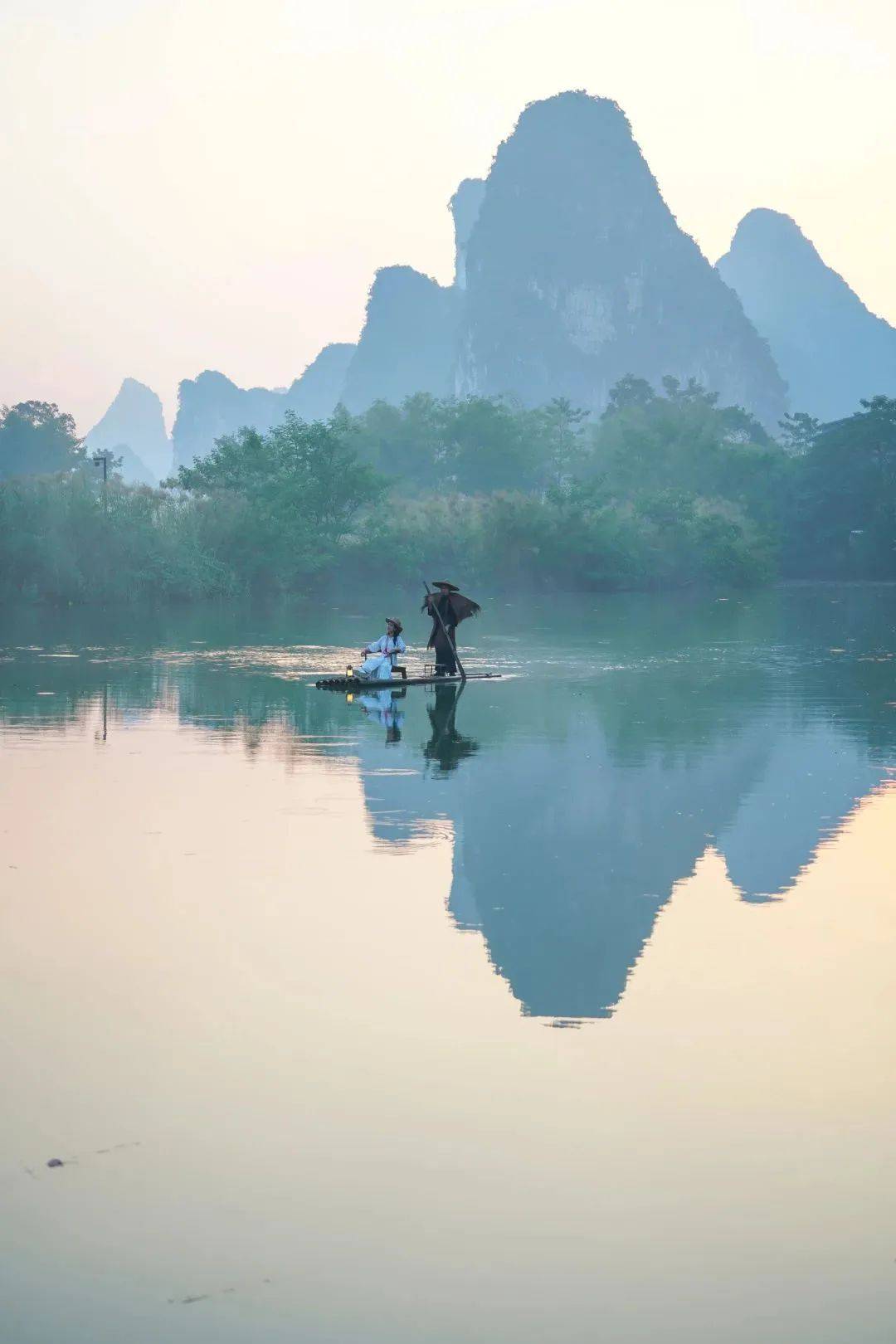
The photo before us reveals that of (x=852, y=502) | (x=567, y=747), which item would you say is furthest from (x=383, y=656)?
(x=852, y=502)

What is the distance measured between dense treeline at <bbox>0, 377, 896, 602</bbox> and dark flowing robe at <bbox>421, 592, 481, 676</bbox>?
3496 centimetres

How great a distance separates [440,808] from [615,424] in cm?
9826

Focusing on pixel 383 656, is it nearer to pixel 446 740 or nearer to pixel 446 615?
pixel 446 615

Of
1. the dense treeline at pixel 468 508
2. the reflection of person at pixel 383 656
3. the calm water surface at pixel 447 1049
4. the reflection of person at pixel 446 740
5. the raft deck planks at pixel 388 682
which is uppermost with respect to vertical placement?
the dense treeline at pixel 468 508

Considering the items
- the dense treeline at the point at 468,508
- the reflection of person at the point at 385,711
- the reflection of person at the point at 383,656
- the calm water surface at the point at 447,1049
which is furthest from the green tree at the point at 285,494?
the calm water surface at the point at 447,1049

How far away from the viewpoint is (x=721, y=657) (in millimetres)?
36125

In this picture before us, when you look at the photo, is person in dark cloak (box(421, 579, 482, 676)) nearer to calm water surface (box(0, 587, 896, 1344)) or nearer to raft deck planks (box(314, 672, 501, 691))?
raft deck planks (box(314, 672, 501, 691))

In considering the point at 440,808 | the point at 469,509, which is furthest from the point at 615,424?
the point at 440,808

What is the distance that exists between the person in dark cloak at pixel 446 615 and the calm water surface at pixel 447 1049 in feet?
28.7

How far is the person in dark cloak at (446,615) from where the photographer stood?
27.7m

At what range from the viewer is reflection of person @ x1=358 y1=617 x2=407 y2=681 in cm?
2739

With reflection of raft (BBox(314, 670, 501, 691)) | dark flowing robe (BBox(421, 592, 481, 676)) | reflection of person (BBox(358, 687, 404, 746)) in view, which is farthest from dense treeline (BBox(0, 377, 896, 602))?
reflection of person (BBox(358, 687, 404, 746))

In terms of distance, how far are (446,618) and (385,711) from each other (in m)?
3.63

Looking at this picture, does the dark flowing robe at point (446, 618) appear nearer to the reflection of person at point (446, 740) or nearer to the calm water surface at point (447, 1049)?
the reflection of person at point (446, 740)
